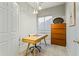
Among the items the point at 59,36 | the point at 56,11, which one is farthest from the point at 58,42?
the point at 56,11

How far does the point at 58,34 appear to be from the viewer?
565 cm

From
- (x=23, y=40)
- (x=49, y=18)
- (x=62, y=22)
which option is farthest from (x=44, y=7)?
(x=23, y=40)

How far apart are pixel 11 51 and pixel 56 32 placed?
3.90 metres

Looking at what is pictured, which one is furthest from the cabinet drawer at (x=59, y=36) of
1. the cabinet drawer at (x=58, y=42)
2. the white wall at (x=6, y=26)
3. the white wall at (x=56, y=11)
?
the white wall at (x=6, y=26)

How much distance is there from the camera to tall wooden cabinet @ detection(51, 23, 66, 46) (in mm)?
5406

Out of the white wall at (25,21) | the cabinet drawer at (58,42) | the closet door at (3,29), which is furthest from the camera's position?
the cabinet drawer at (58,42)

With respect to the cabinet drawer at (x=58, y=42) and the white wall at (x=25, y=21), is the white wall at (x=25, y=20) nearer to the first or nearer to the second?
the white wall at (x=25, y=21)

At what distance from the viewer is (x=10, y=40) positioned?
6.80 feet

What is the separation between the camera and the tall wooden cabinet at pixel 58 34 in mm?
5406

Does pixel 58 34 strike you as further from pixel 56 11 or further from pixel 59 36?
pixel 56 11

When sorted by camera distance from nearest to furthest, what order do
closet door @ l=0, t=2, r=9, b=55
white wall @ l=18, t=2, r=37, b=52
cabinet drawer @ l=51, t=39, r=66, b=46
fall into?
1. closet door @ l=0, t=2, r=9, b=55
2. white wall @ l=18, t=2, r=37, b=52
3. cabinet drawer @ l=51, t=39, r=66, b=46

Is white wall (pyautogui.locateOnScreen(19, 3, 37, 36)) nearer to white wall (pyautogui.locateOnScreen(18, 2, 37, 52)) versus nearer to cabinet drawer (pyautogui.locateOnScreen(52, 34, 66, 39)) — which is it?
white wall (pyautogui.locateOnScreen(18, 2, 37, 52))

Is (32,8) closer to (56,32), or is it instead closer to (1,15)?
(56,32)

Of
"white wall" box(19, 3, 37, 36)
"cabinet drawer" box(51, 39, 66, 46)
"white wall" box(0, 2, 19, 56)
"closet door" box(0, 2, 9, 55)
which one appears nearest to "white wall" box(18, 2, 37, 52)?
"white wall" box(19, 3, 37, 36)
